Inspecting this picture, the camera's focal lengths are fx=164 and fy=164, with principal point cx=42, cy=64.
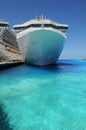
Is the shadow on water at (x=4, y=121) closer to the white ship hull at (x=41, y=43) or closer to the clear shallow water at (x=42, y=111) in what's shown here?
the clear shallow water at (x=42, y=111)

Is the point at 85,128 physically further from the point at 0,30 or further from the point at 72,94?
the point at 0,30

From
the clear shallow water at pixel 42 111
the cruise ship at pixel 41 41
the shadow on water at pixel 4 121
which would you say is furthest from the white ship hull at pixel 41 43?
the shadow on water at pixel 4 121

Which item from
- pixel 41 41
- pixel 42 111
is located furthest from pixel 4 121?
pixel 41 41

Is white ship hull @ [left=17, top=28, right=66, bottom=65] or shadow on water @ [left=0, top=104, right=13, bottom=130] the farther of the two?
white ship hull @ [left=17, top=28, right=66, bottom=65]

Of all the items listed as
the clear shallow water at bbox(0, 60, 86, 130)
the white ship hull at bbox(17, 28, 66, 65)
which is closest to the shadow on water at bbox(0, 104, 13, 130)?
the clear shallow water at bbox(0, 60, 86, 130)

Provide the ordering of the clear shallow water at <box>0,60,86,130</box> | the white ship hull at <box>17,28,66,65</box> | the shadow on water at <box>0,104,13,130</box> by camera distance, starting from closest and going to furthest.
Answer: the shadow on water at <box>0,104,13,130</box>
the clear shallow water at <box>0,60,86,130</box>
the white ship hull at <box>17,28,66,65</box>

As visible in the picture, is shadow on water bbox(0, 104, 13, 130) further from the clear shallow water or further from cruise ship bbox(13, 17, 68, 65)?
cruise ship bbox(13, 17, 68, 65)

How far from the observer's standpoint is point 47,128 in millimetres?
5168

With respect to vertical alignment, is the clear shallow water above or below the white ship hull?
above

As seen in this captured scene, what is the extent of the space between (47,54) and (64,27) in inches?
344

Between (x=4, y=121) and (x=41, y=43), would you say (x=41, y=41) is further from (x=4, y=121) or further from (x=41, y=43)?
(x=4, y=121)

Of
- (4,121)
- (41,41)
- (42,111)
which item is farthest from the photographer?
(41,41)

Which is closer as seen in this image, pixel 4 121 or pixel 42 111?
pixel 4 121

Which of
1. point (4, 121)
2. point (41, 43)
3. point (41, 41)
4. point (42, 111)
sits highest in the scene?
point (4, 121)
